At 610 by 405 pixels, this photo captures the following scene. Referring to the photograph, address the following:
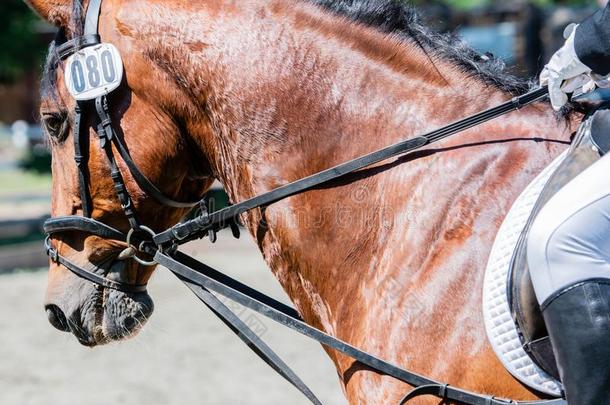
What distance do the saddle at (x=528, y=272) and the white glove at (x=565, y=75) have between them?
0.12m

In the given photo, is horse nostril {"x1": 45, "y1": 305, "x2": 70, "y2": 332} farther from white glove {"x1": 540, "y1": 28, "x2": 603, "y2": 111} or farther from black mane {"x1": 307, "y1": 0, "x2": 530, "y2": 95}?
white glove {"x1": 540, "y1": 28, "x2": 603, "y2": 111}

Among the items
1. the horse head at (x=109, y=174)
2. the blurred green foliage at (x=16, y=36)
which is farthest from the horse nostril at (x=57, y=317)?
the blurred green foliage at (x=16, y=36)

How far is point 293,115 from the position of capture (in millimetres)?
2562

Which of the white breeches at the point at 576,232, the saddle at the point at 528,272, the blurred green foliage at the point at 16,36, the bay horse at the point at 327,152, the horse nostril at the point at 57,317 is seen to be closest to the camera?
the white breeches at the point at 576,232

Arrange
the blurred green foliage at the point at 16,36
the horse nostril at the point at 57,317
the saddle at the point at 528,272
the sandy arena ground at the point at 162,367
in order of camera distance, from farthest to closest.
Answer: the blurred green foliage at the point at 16,36 < the sandy arena ground at the point at 162,367 < the horse nostril at the point at 57,317 < the saddle at the point at 528,272

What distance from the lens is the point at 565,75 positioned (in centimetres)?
218

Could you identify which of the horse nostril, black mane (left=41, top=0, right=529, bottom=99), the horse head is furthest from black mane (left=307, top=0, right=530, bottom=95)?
the horse nostril

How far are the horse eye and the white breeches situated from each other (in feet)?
4.98

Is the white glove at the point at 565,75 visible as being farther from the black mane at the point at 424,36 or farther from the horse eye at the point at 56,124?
the horse eye at the point at 56,124

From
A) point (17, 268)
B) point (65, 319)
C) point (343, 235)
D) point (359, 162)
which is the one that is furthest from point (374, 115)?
point (17, 268)

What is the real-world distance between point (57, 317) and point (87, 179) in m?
0.51

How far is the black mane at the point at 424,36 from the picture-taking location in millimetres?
2568

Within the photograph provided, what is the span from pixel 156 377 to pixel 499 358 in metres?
4.63

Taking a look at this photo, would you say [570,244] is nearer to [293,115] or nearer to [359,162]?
[359,162]
